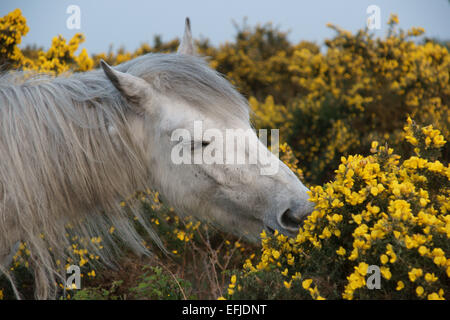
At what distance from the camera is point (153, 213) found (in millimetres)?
3771

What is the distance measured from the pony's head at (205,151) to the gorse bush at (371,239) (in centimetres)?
16

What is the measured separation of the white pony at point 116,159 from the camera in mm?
2082

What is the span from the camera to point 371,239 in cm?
164

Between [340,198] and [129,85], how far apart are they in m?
1.25

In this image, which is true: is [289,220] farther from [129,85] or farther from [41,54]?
[41,54]

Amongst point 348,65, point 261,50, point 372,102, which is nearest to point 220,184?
point 372,102

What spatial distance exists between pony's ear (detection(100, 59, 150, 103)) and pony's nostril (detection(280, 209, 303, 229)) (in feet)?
3.35

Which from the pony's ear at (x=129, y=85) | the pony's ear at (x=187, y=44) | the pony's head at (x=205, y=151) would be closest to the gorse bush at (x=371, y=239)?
the pony's head at (x=205, y=151)

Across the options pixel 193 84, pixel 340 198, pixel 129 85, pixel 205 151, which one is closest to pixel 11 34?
pixel 129 85

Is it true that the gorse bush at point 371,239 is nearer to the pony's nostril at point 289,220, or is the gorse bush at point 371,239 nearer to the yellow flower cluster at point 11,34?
the pony's nostril at point 289,220
